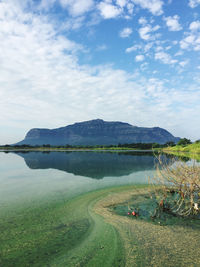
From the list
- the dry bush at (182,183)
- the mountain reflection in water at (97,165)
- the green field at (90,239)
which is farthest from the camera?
the mountain reflection in water at (97,165)

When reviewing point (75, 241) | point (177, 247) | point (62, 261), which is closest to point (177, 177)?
point (177, 247)

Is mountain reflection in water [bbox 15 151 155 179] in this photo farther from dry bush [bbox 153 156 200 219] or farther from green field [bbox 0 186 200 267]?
green field [bbox 0 186 200 267]

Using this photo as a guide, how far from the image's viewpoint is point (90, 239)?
821 centimetres

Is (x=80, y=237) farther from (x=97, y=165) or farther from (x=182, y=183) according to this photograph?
(x=97, y=165)

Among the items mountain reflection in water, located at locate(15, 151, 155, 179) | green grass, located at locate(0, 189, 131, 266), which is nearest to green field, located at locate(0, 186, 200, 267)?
green grass, located at locate(0, 189, 131, 266)

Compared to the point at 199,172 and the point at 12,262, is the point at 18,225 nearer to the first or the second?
the point at 12,262

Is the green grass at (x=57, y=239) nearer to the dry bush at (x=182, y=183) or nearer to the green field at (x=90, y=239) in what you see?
the green field at (x=90, y=239)

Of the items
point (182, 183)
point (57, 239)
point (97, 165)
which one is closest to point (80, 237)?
point (57, 239)

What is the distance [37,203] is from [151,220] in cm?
943

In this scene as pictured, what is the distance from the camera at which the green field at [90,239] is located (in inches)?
262

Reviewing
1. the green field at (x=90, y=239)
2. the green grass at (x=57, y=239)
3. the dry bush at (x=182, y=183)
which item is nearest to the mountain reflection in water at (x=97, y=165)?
the dry bush at (x=182, y=183)

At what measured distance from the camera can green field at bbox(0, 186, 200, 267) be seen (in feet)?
21.9

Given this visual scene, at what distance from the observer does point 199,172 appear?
10219 millimetres

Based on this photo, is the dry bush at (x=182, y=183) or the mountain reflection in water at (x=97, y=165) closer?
the dry bush at (x=182, y=183)
